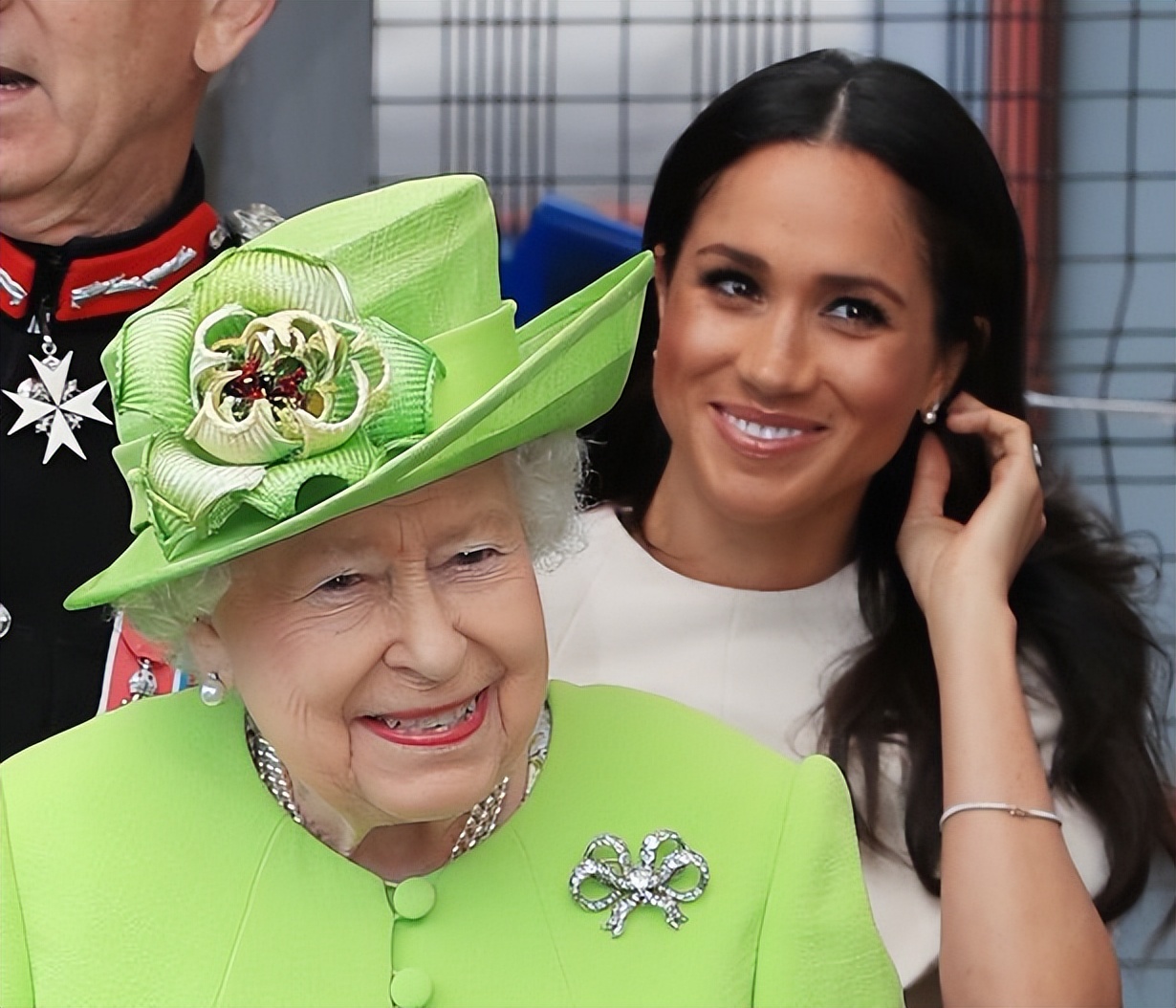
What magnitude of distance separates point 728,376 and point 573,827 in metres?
0.63

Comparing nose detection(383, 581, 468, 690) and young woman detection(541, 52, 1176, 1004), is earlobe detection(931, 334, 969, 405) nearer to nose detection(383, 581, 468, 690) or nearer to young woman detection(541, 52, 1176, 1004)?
young woman detection(541, 52, 1176, 1004)

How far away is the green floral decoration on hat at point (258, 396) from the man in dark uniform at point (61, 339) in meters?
0.57

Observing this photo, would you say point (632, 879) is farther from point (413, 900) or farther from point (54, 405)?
point (54, 405)

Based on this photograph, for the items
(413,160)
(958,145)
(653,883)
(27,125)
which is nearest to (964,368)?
(958,145)

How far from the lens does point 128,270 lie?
1950 millimetres

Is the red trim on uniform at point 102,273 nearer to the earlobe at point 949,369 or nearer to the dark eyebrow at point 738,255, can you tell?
the dark eyebrow at point 738,255

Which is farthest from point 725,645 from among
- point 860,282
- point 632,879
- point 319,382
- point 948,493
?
point 319,382

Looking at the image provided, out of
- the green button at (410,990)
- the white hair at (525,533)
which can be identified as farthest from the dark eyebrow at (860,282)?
the green button at (410,990)

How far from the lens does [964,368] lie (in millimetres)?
2158

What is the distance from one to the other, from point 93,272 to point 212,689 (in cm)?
60

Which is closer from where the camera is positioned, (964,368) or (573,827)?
(573,827)

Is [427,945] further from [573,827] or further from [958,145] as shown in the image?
[958,145]

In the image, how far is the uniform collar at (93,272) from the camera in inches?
76.2

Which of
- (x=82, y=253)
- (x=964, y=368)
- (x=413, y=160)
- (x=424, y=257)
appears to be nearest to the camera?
(x=424, y=257)
